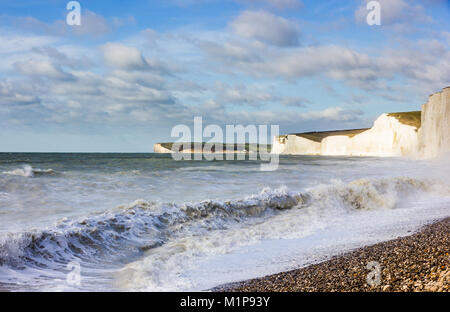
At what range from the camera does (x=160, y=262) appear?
6246 millimetres

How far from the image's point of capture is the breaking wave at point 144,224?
6.54 m

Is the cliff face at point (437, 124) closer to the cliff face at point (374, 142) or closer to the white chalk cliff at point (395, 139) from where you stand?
the white chalk cliff at point (395, 139)

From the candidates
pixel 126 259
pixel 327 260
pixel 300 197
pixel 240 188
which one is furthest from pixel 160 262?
pixel 240 188

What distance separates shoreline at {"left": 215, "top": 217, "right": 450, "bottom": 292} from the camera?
4039 mm

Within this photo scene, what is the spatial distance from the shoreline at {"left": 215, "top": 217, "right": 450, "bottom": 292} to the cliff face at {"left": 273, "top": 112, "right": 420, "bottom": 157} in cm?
5425

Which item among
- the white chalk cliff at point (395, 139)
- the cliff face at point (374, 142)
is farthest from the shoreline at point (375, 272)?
the cliff face at point (374, 142)

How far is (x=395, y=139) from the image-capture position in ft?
199

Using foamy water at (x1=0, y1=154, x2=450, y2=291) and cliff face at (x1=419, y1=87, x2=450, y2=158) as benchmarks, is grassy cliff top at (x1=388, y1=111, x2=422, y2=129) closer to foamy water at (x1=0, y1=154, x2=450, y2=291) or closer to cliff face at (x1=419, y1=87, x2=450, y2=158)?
cliff face at (x1=419, y1=87, x2=450, y2=158)

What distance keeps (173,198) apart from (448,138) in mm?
35147

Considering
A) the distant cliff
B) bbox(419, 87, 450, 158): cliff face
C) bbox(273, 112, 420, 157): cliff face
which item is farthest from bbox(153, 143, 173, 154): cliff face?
bbox(419, 87, 450, 158): cliff face

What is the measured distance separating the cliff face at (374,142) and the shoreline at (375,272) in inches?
2136

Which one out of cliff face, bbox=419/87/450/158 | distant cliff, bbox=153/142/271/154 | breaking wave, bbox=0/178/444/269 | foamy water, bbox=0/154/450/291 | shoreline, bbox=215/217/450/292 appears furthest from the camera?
distant cliff, bbox=153/142/271/154

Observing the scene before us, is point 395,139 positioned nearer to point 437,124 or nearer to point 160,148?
point 437,124

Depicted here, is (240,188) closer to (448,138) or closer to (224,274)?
(224,274)
